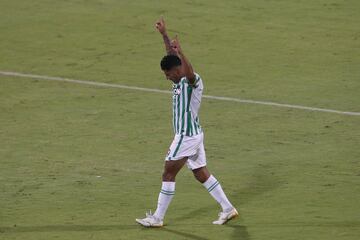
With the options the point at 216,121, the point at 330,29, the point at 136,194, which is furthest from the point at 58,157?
the point at 330,29

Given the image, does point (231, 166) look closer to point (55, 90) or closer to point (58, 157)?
point (58, 157)

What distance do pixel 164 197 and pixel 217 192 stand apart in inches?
27.6

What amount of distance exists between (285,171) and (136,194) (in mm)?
2482

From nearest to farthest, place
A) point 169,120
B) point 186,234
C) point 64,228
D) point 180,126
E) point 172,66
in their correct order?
1. point 172,66
2. point 186,234
3. point 180,126
4. point 64,228
5. point 169,120

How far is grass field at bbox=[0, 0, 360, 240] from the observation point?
12.6 m

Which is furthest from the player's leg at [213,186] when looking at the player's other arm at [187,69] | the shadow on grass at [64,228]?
the player's other arm at [187,69]

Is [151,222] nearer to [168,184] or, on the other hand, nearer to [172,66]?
[168,184]

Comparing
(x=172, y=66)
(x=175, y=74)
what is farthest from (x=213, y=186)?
(x=172, y=66)

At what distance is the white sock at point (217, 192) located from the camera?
12156 millimetres

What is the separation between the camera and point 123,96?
19.3 meters

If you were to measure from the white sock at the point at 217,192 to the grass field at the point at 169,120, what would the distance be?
249 mm

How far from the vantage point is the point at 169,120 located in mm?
17719

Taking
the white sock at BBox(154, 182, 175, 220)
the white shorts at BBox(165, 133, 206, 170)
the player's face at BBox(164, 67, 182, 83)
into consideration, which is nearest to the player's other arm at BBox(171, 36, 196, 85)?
the player's face at BBox(164, 67, 182, 83)

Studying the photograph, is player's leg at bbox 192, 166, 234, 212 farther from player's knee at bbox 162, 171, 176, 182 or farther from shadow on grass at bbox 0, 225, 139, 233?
shadow on grass at bbox 0, 225, 139, 233
